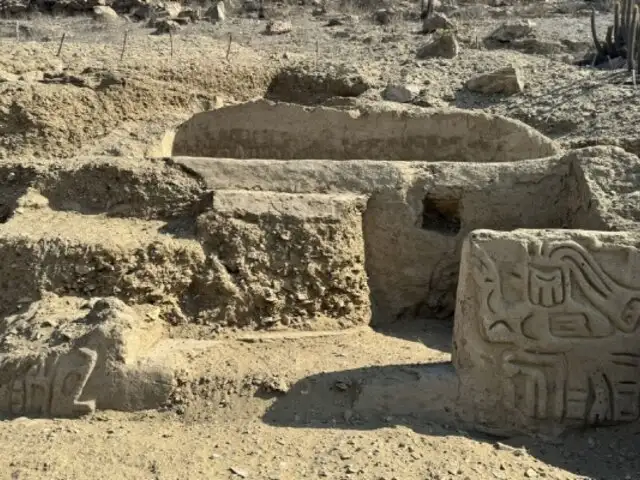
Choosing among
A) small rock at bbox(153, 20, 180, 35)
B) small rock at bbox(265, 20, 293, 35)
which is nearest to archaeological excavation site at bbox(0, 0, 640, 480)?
small rock at bbox(153, 20, 180, 35)

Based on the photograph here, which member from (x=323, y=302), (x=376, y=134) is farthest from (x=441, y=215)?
(x=376, y=134)

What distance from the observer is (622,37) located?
13.1 m

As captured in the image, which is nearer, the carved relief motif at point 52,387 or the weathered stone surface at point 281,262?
the carved relief motif at point 52,387

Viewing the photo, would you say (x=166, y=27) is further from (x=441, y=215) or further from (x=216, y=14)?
(x=441, y=215)

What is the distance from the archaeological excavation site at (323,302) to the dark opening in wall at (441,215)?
0.02m

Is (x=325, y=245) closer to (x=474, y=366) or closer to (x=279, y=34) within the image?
(x=474, y=366)

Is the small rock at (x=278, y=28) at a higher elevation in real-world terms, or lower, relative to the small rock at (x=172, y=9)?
lower

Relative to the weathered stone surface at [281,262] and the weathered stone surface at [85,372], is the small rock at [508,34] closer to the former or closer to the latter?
the weathered stone surface at [281,262]

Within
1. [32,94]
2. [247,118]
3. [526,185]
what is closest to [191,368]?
[526,185]

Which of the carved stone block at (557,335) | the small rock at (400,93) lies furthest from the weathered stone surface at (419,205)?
the small rock at (400,93)

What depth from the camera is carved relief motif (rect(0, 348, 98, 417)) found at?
4.45 metres

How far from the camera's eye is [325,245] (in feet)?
18.2

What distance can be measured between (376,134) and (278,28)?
8.41 meters

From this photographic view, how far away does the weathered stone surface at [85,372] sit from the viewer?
4.44 meters
